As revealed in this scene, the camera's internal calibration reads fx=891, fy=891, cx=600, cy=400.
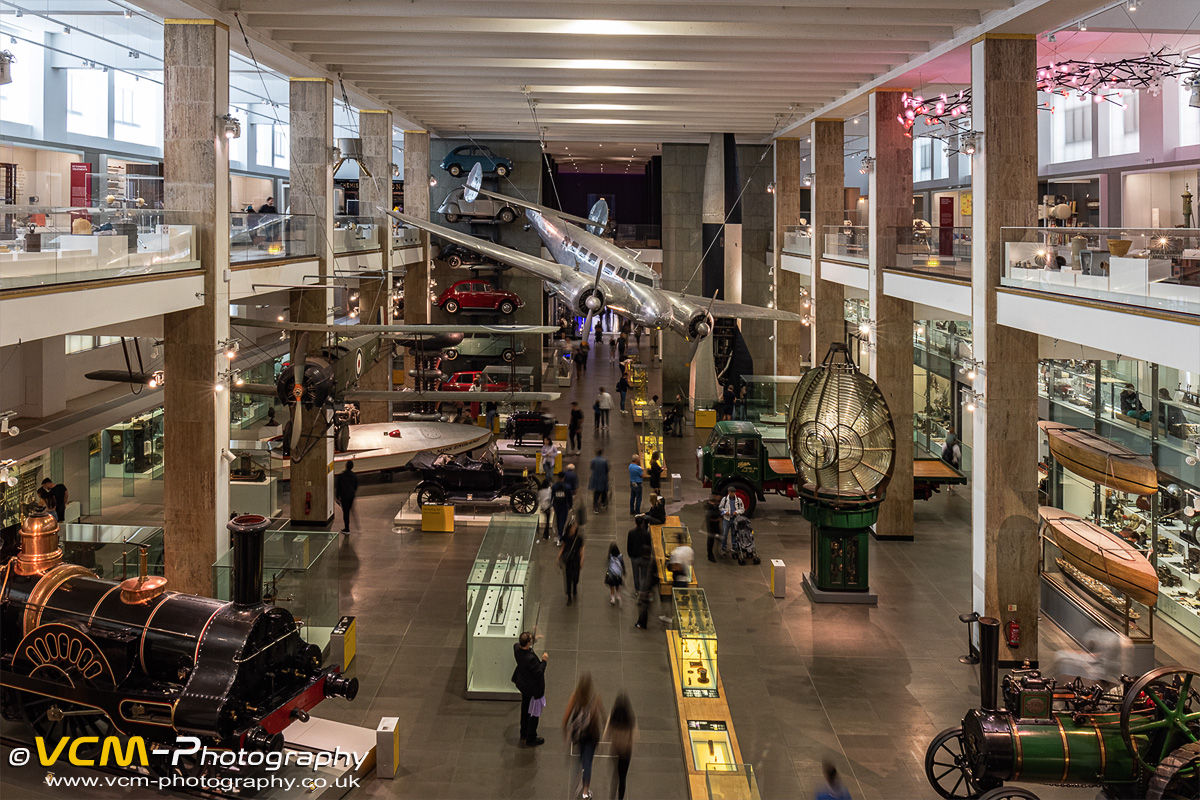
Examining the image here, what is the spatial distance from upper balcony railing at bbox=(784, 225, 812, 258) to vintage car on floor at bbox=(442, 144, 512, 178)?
9540 millimetres

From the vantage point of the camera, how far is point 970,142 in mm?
12602

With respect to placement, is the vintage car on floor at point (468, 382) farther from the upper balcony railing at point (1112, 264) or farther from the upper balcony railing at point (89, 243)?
the upper balcony railing at point (1112, 264)

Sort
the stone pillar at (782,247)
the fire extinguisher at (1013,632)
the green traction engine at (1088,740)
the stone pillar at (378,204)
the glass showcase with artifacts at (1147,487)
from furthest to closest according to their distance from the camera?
the stone pillar at (782,247)
the stone pillar at (378,204)
the glass showcase with artifacts at (1147,487)
the fire extinguisher at (1013,632)
the green traction engine at (1088,740)

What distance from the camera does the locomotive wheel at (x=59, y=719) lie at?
8.71 m

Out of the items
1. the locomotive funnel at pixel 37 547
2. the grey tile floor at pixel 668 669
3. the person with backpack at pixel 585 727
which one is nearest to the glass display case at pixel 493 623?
the grey tile floor at pixel 668 669

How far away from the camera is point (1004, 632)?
1260 centimetres

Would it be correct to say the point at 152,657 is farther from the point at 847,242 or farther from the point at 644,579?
the point at 847,242

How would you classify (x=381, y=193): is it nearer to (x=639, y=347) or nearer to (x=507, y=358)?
(x=507, y=358)

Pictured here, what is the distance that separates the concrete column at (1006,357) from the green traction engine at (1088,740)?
13.1ft

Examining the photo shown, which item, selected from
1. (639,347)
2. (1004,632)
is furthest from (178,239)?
(639,347)

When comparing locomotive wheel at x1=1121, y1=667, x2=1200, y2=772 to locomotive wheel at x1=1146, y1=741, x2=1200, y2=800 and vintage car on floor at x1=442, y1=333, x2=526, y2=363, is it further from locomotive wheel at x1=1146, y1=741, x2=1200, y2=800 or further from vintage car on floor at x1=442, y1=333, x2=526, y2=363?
vintage car on floor at x1=442, y1=333, x2=526, y2=363

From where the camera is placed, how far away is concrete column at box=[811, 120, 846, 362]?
22.8 meters

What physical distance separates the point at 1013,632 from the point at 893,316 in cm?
698

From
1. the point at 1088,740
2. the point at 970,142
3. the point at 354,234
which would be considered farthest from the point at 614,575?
the point at 354,234
